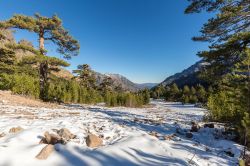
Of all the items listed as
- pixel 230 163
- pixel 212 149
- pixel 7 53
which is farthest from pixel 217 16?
pixel 7 53

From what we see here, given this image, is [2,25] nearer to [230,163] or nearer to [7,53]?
[7,53]

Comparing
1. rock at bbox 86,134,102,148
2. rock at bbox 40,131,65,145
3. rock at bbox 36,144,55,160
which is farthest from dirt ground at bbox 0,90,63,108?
rock at bbox 36,144,55,160

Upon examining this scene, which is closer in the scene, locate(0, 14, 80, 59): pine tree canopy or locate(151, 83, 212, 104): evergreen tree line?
locate(0, 14, 80, 59): pine tree canopy

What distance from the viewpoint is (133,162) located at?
14.5 ft

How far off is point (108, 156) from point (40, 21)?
17.6 meters

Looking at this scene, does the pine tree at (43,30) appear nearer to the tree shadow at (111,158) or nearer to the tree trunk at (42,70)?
the tree trunk at (42,70)

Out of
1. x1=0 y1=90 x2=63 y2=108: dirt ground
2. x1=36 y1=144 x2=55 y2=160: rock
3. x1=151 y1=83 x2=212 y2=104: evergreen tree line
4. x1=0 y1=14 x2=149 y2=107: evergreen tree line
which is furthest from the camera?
x1=151 y1=83 x2=212 y2=104: evergreen tree line

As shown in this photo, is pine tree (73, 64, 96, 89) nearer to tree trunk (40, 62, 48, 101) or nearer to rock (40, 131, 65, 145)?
tree trunk (40, 62, 48, 101)

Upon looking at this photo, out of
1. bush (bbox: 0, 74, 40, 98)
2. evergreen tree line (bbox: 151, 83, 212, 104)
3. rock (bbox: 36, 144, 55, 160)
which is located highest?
evergreen tree line (bbox: 151, 83, 212, 104)

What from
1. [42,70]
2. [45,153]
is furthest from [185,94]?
[45,153]

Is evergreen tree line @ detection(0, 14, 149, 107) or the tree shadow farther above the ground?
evergreen tree line @ detection(0, 14, 149, 107)

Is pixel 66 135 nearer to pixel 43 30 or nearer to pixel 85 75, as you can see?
pixel 43 30

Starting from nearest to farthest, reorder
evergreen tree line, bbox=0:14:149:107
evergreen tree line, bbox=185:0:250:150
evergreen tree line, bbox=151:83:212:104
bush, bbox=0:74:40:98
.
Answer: evergreen tree line, bbox=185:0:250:150 → evergreen tree line, bbox=0:14:149:107 → bush, bbox=0:74:40:98 → evergreen tree line, bbox=151:83:212:104

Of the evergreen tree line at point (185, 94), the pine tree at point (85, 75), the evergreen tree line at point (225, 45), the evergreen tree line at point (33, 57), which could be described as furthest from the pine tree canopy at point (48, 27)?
the evergreen tree line at point (185, 94)
